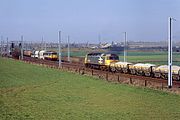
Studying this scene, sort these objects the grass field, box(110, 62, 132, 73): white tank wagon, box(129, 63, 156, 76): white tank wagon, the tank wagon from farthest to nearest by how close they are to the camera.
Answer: the tank wagon, box(110, 62, 132, 73): white tank wagon, box(129, 63, 156, 76): white tank wagon, the grass field

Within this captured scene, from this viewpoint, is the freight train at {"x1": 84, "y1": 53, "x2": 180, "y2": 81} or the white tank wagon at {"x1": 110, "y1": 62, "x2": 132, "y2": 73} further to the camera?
the white tank wagon at {"x1": 110, "y1": 62, "x2": 132, "y2": 73}

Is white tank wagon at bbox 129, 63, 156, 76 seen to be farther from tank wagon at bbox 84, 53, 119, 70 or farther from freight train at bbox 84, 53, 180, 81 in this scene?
tank wagon at bbox 84, 53, 119, 70

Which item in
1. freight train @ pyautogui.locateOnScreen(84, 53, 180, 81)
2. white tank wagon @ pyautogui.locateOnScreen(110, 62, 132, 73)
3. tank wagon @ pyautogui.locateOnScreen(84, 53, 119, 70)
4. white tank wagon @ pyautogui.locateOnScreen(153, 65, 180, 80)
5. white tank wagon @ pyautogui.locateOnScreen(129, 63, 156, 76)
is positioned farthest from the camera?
tank wagon @ pyautogui.locateOnScreen(84, 53, 119, 70)

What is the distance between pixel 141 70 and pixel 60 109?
22672 mm

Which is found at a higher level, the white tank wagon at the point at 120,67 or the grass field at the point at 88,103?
the white tank wagon at the point at 120,67

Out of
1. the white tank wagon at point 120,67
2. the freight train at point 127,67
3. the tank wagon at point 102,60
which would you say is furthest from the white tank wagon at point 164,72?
the tank wagon at point 102,60

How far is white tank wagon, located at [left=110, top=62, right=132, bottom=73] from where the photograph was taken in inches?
1790

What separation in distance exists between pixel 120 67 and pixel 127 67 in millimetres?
1873

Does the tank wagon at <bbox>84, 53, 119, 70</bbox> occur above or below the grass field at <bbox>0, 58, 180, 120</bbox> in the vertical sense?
above

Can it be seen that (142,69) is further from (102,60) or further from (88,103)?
(88,103)

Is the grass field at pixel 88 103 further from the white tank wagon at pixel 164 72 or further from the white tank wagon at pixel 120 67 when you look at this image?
the white tank wagon at pixel 120 67

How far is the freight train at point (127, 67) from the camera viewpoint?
121 feet

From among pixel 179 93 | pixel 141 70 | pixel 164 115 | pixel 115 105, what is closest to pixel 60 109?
pixel 115 105

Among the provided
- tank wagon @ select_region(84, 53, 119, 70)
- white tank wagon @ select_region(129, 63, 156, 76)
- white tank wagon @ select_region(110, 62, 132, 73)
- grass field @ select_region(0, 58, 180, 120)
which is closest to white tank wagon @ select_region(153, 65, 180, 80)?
white tank wagon @ select_region(129, 63, 156, 76)
